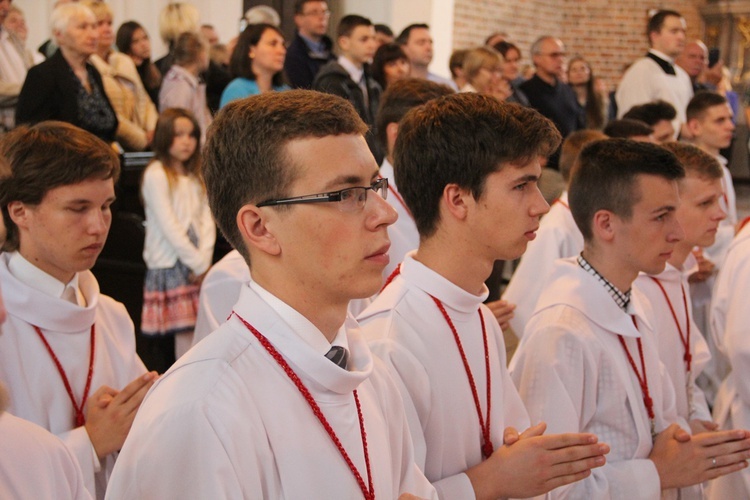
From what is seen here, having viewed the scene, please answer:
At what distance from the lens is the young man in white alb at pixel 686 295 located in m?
3.69

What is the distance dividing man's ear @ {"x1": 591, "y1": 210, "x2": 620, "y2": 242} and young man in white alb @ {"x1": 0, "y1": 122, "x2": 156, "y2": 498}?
153 cm

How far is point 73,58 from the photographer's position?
239 inches

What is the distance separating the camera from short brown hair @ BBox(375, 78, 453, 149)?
13.6ft

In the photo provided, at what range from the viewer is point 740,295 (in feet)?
12.3

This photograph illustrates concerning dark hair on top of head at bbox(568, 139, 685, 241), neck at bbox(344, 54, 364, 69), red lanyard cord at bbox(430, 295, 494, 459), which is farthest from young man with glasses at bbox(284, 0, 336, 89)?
red lanyard cord at bbox(430, 295, 494, 459)

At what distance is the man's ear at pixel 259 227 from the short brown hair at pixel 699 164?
2.80 m

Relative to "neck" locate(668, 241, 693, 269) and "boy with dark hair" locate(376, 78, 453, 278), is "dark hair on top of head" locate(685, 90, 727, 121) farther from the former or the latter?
"boy with dark hair" locate(376, 78, 453, 278)

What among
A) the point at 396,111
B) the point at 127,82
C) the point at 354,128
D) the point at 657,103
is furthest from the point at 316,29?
the point at 354,128

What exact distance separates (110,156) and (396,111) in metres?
1.56

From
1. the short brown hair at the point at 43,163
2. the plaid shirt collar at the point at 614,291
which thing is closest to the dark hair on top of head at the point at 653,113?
the plaid shirt collar at the point at 614,291

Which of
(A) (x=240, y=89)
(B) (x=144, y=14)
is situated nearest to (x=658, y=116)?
(A) (x=240, y=89)

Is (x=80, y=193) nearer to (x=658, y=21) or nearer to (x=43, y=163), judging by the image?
(x=43, y=163)

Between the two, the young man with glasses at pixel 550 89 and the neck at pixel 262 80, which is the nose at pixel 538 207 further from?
the young man with glasses at pixel 550 89

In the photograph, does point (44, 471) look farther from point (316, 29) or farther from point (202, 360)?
point (316, 29)
